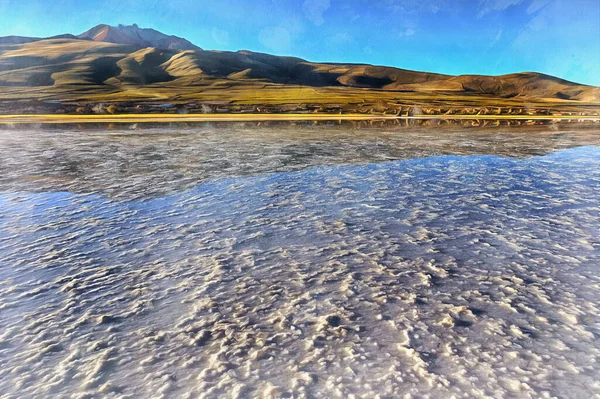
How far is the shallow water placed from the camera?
2.65m

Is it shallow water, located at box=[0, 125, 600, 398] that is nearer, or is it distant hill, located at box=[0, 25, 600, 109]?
shallow water, located at box=[0, 125, 600, 398]

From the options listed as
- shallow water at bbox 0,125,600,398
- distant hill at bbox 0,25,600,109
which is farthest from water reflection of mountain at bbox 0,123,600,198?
distant hill at bbox 0,25,600,109

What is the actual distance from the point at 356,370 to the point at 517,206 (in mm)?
5360

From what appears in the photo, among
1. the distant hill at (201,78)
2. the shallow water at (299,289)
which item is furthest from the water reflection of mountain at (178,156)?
the distant hill at (201,78)

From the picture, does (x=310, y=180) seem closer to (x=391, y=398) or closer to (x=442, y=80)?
(x=391, y=398)

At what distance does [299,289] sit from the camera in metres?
3.87

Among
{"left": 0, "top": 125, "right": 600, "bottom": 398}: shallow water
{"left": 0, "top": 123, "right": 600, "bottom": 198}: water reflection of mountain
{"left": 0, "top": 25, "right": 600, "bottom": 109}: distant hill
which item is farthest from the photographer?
{"left": 0, "top": 25, "right": 600, "bottom": 109}: distant hill

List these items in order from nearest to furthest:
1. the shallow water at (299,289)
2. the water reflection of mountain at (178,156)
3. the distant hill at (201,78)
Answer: the shallow water at (299,289)
the water reflection of mountain at (178,156)
the distant hill at (201,78)

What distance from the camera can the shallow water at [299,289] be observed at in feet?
8.70

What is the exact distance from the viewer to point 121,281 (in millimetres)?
4043

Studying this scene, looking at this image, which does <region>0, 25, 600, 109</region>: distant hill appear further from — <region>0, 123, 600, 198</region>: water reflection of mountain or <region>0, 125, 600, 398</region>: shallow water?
<region>0, 125, 600, 398</region>: shallow water

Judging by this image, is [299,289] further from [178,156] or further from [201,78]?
[201,78]

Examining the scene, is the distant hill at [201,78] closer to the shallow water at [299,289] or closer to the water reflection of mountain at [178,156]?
the water reflection of mountain at [178,156]

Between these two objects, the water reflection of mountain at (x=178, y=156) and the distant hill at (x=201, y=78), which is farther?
the distant hill at (x=201, y=78)
